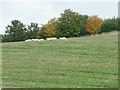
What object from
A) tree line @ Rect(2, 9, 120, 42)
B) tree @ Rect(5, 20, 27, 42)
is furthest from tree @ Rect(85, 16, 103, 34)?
tree @ Rect(5, 20, 27, 42)

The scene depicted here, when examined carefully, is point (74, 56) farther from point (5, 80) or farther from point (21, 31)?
point (21, 31)

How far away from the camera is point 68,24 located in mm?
54562

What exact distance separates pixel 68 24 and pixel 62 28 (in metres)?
2.26

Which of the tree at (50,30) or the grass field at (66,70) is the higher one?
the tree at (50,30)

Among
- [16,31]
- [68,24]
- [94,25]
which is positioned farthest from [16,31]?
[94,25]

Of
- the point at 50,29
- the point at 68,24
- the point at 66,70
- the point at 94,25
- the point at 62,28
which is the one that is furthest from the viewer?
the point at 94,25

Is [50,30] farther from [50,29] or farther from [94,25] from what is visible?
[94,25]

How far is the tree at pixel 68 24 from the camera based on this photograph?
2069 inches

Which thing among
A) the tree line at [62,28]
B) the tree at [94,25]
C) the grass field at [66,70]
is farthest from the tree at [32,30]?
the grass field at [66,70]

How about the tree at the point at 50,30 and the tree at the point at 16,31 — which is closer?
the tree at the point at 50,30

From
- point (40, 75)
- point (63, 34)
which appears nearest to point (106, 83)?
point (40, 75)

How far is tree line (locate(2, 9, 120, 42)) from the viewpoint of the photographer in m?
53.4

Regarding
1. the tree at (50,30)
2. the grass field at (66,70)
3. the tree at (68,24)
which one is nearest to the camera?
the grass field at (66,70)

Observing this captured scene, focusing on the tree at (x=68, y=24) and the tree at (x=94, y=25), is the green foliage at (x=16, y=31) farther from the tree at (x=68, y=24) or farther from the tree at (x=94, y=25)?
the tree at (x=94, y=25)
